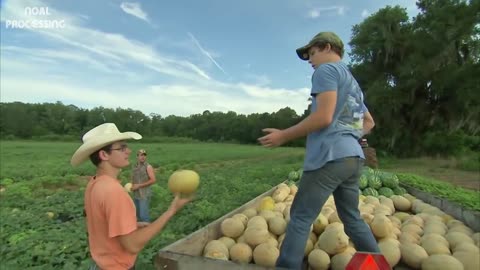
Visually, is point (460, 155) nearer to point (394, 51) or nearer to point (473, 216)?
point (394, 51)

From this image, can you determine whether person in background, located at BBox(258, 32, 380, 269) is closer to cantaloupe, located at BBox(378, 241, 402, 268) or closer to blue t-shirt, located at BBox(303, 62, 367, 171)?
blue t-shirt, located at BBox(303, 62, 367, 171)

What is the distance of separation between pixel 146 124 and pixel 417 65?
105611mm

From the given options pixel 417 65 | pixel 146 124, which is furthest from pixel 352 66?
pixel 146 124

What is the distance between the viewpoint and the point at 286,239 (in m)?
3.06

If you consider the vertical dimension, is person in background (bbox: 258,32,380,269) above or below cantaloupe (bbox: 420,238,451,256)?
above

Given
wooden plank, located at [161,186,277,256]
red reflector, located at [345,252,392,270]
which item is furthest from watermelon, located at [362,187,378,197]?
red reflector, located at [345,252,392,270]

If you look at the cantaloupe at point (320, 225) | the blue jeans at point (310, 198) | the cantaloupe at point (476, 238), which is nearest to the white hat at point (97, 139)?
the blue jeans at point (310, 198)

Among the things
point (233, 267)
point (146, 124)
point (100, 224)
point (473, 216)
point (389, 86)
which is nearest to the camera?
point (100, 224)

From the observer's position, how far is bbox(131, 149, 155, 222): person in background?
23.6 ft

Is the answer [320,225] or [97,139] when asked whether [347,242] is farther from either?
[97,139]

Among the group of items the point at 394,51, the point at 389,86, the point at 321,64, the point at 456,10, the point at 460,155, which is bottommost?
the point at 460,155

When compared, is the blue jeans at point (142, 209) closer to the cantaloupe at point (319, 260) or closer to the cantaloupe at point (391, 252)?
the cantaloupe at point (319, 260)

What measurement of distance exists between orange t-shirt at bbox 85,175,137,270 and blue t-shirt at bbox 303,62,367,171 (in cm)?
138

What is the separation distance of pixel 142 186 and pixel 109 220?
514 cm
